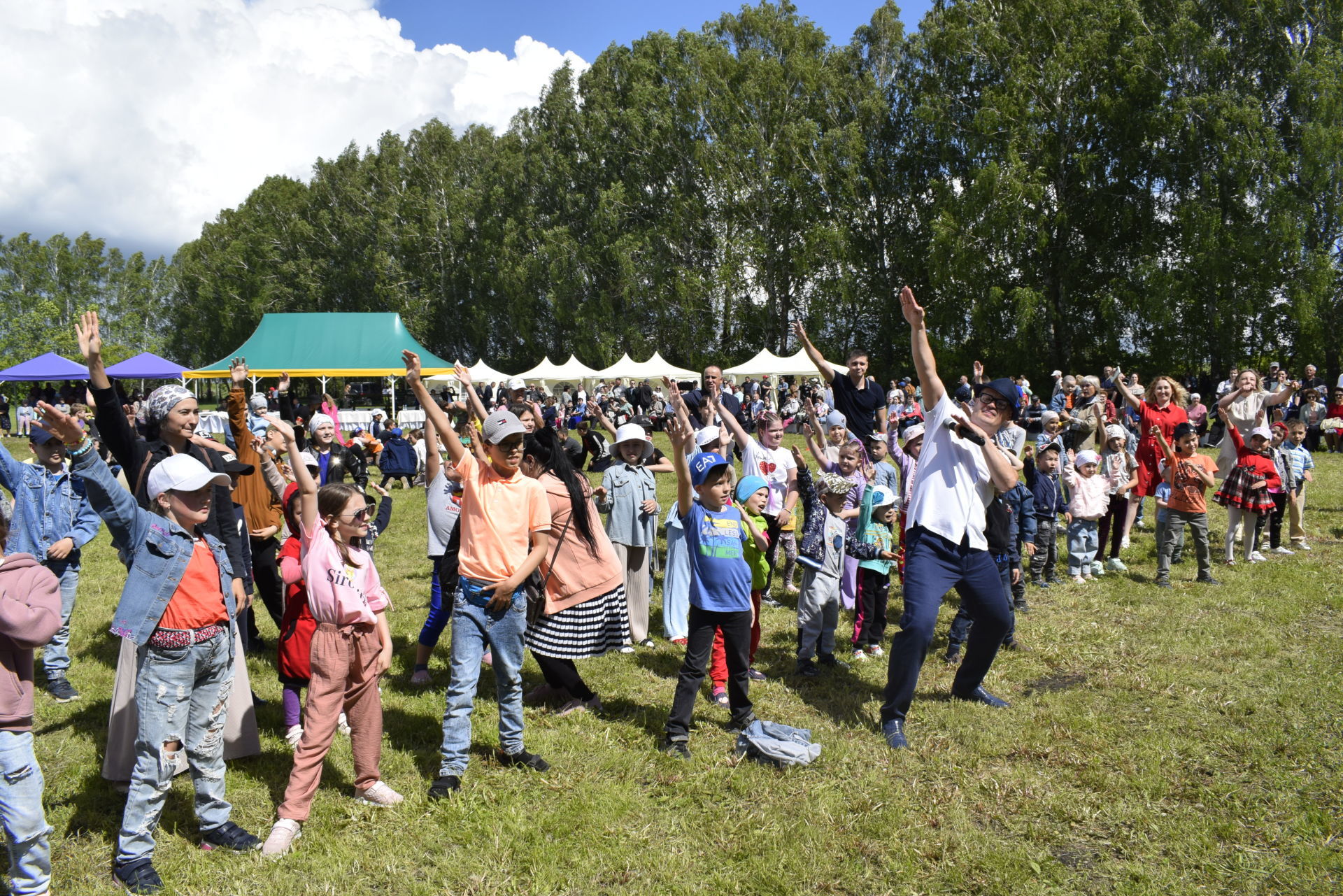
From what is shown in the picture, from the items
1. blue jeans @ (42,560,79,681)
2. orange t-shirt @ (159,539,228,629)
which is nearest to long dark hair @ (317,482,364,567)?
orange t-shirt @ (159,539,228,629)

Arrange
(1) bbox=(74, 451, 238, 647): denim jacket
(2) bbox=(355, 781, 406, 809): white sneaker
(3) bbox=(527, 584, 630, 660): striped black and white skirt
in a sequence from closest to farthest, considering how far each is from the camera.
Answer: (1) bbox=(74, 451, 238, 647): denim jacket
(2) bbox=(355, 781, 406, 809): white sneaker
(3) bbox=(527, 584, 630, 660): striped black and white skirt

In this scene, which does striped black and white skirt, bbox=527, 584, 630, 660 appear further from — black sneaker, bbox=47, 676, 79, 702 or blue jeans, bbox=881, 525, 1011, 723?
black sneaker, bbox=47, 676, 79, 702

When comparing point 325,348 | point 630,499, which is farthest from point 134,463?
point 325,348

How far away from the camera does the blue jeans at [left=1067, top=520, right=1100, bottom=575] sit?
28.7 ft

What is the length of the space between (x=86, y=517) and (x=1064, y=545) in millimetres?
9933

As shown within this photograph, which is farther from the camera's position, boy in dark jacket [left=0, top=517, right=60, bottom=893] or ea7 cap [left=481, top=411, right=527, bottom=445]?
ea7 cap [left=481, top=411, right=527, bottom=445]

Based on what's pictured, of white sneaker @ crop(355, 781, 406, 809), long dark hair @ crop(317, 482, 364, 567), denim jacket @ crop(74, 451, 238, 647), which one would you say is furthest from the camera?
white sneaker @ crop(355, 781, 406, 809)

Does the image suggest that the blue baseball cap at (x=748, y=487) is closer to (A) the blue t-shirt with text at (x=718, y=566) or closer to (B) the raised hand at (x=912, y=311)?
(A) the blue t-shirt with text at (x=718, y=566)

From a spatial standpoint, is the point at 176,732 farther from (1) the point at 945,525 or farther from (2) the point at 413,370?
(1) the point at 945,525

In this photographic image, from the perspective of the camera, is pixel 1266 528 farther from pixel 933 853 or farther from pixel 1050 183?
pixel 1050 183

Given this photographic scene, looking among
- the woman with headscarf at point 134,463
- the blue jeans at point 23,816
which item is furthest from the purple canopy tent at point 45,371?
the blue jeans at point 23,816

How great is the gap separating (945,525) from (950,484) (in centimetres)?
24

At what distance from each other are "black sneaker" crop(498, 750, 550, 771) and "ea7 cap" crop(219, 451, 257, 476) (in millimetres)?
2158

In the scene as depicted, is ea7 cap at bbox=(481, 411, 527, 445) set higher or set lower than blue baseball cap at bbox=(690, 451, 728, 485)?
higher
